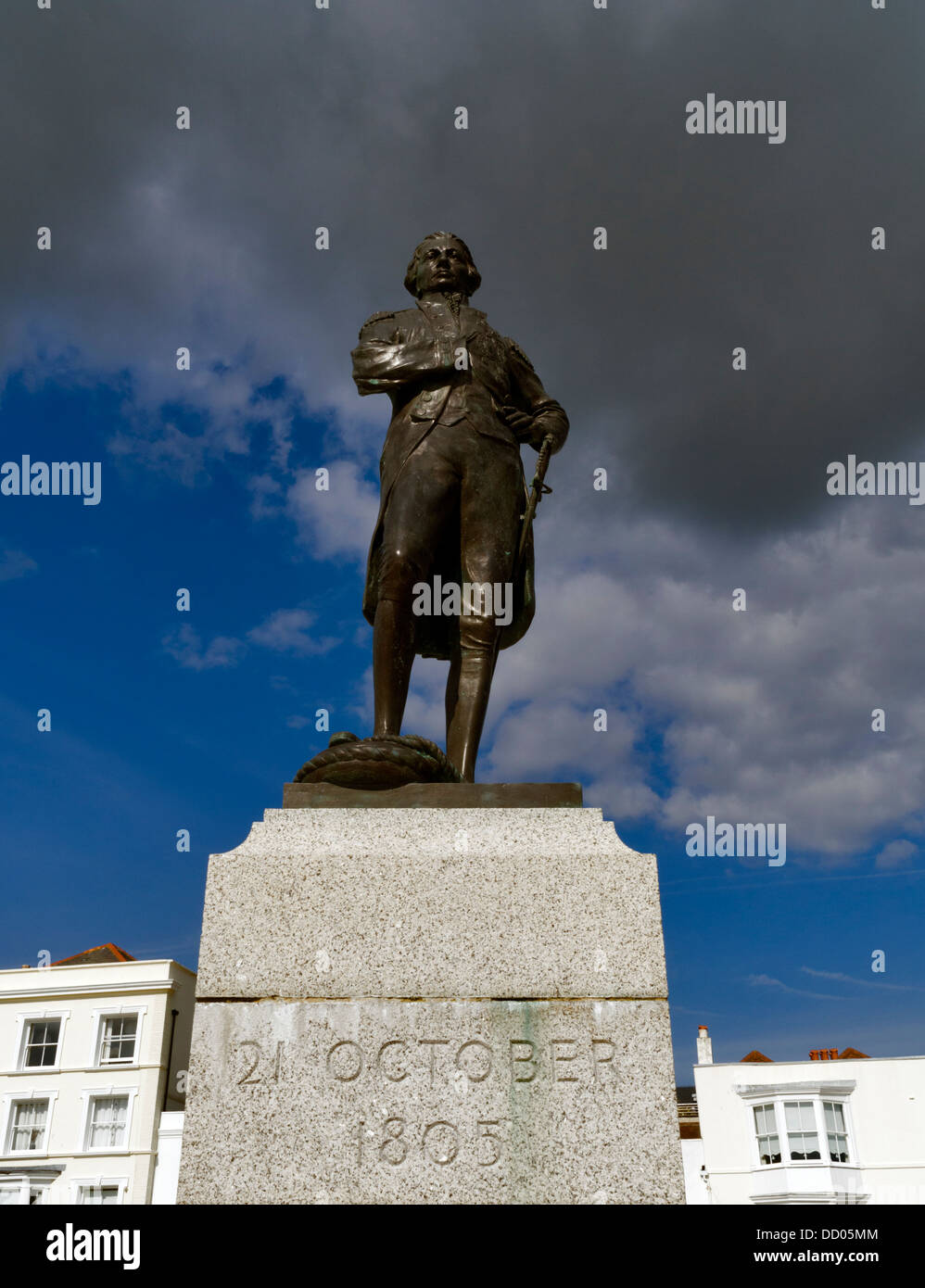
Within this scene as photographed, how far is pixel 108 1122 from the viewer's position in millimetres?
35562

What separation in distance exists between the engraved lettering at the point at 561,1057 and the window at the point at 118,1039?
3689cm

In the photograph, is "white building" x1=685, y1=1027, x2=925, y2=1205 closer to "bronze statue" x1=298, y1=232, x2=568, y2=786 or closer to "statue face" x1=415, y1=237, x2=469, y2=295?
"bronze statue" x1=298, y1=232, x2=568, y2=786

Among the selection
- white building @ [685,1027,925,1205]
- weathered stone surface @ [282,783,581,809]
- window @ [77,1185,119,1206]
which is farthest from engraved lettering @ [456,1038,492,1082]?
window @ [77,1185,119,1206]

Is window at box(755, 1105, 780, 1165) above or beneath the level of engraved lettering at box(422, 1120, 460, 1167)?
above

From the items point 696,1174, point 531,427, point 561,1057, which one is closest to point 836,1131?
point 696,1174

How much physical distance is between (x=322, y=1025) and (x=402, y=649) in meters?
2.28

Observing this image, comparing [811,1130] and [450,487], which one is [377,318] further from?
[811,1130]

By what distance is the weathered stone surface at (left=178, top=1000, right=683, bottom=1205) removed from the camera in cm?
392

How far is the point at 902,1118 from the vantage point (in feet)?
114

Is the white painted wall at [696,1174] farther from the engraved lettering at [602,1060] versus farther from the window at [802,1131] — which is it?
the engraved lettering at [602,1060]

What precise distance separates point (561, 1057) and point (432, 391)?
413 centimetres

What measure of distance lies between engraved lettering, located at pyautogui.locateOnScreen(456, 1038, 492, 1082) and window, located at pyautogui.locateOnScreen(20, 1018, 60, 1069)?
127 feet
